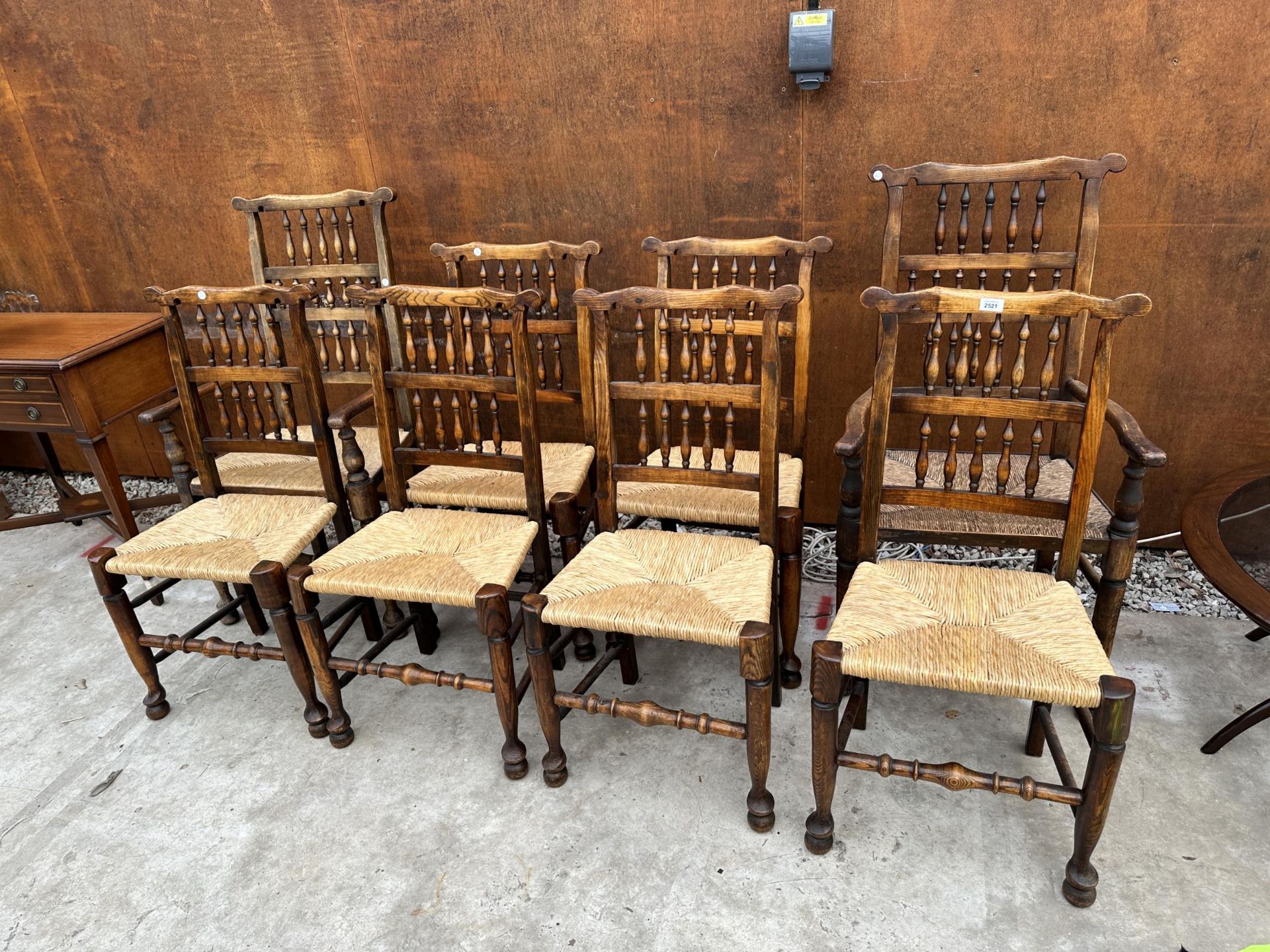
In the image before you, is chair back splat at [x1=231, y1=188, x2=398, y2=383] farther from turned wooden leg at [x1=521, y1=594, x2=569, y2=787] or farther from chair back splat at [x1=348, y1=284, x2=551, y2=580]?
turned wooden leg at [x1=521, y1=594, x2=569, y2=787]

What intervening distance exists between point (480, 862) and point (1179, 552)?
2.65m

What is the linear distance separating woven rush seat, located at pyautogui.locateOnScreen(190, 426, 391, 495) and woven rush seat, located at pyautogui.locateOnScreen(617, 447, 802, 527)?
830mm

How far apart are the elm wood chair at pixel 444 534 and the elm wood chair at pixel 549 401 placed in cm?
6

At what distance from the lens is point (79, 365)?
273cm

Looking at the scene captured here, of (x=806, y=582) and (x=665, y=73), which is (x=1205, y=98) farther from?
(x=806, y=582)

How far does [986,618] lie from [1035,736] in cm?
54

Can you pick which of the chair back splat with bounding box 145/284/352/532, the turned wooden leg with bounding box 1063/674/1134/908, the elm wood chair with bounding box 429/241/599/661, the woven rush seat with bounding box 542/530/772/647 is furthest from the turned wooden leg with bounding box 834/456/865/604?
the chair back splat with bounding box 145/284/352/532

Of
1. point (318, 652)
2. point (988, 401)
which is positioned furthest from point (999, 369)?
point (318, 652)

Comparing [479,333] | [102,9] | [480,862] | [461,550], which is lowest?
[480,862]

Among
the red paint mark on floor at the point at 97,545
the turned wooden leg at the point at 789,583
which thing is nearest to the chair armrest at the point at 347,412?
the turned wooden leg at the point at 789,583

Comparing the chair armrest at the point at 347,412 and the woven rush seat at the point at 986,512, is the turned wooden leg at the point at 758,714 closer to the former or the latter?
the woven rush seat at the point at 986,512

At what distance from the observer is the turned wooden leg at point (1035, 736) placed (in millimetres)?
1971

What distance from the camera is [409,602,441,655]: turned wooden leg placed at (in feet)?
8.23

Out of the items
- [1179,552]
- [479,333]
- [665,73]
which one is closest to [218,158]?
[479,333]
